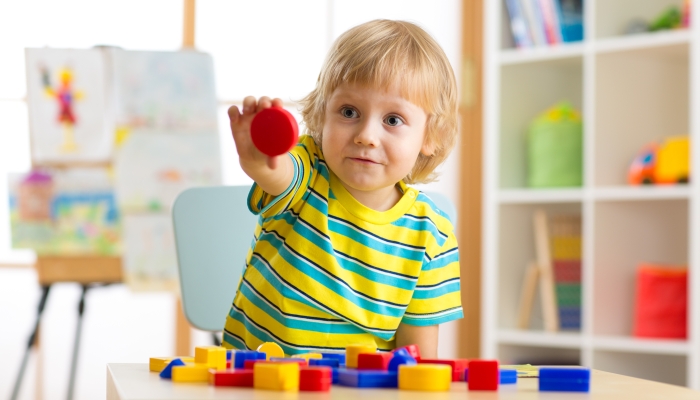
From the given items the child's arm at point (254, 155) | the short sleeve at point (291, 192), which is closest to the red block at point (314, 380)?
the child's arm at point (254, 155)

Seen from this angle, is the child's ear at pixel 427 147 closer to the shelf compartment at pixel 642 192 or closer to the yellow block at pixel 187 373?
the yellow block at pixel 187 373

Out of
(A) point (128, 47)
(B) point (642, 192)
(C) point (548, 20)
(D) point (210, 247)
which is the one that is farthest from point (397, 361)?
(A) point (128, 47)

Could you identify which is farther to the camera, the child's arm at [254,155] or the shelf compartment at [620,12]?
the shelf compartment at [620,12]

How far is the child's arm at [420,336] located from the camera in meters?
0.99

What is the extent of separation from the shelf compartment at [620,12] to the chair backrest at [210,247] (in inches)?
63.6

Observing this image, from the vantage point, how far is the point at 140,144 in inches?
95.0

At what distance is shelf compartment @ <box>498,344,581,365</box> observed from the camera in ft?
8.84

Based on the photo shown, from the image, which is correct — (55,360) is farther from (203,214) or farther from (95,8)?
(203,214)

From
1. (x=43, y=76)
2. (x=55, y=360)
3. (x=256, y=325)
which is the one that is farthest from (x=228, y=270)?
(x=55, y=360)

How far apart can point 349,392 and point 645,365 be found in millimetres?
2162

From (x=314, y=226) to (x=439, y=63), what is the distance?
0.83 feet

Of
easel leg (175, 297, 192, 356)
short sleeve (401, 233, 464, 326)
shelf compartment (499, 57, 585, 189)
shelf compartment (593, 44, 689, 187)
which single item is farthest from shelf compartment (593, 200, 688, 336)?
short sleeve (401, 233, 464, 326)

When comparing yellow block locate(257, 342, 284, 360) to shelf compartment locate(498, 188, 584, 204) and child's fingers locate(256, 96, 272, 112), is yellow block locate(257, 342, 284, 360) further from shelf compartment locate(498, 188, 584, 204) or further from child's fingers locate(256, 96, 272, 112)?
shelf compartment locate(498, 188, 584, 204)

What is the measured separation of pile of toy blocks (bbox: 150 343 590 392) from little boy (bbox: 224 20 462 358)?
257 millimetres
